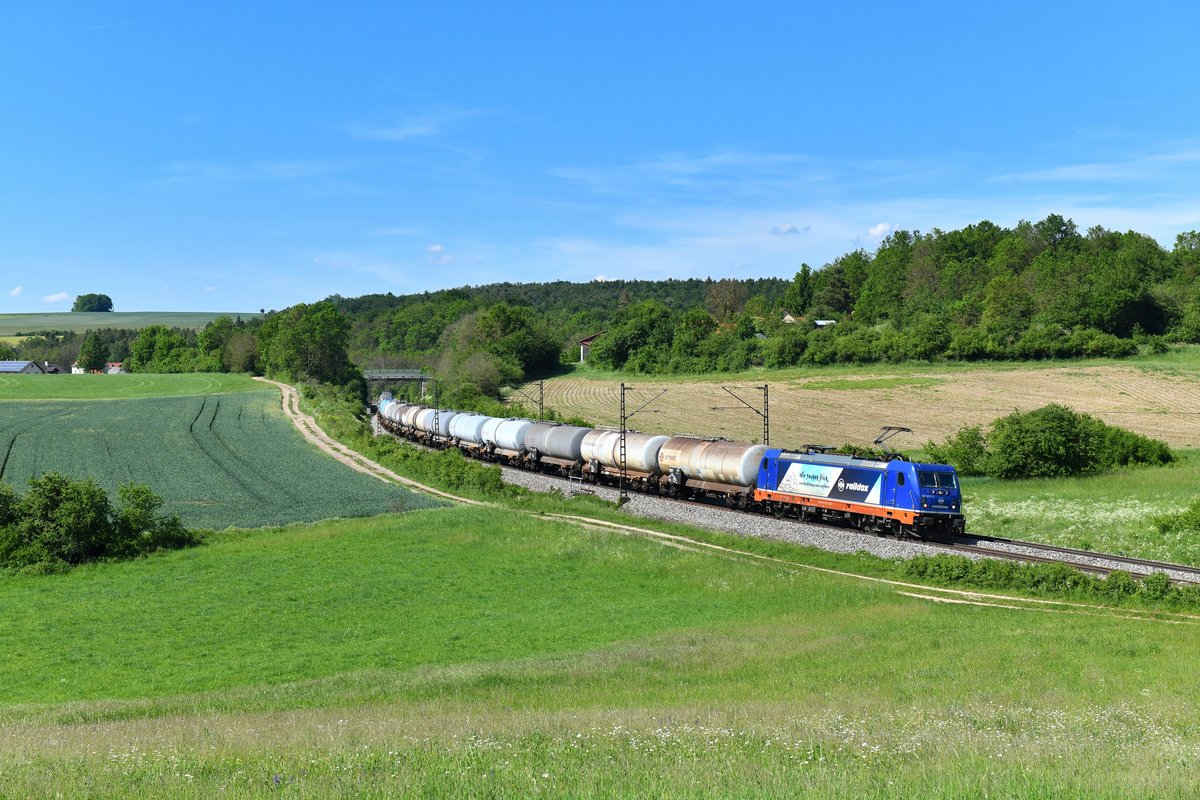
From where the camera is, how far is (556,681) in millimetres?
20844

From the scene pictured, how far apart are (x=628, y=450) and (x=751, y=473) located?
34.5ft

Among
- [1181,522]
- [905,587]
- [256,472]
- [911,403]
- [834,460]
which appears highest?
[911,403]

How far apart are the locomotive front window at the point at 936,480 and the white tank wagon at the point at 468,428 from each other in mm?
42752

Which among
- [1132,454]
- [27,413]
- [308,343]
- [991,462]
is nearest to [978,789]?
[991,462]

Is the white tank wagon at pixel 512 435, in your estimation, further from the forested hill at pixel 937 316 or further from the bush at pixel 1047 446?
the forested hill at pixel 937 316

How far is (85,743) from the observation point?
13664 mm

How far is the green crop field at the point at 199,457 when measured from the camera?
57.9 metres

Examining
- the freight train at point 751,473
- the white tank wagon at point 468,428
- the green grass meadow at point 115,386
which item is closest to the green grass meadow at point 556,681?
the freight train at point 751,473

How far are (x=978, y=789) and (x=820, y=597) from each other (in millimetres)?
23112

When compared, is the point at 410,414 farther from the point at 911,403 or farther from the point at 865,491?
the point at 865,491

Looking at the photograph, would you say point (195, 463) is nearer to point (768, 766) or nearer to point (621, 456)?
point (621, 456)

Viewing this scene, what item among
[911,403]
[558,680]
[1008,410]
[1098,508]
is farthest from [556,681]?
[911,403]

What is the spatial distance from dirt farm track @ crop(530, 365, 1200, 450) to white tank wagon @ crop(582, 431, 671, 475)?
19.7 meters

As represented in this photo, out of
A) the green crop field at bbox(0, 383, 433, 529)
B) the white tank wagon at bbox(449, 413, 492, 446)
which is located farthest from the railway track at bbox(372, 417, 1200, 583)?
the white tank wagon at bbox(449, 413, 492, 446)
